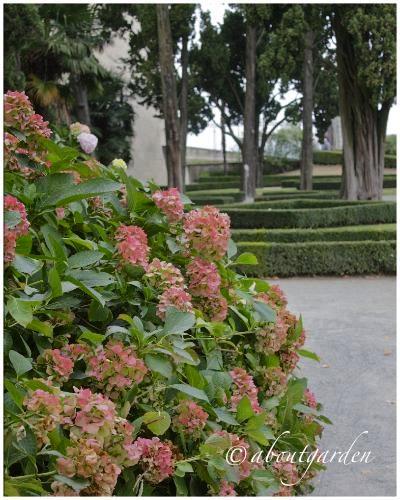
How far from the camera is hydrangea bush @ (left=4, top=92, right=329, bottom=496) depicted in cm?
112

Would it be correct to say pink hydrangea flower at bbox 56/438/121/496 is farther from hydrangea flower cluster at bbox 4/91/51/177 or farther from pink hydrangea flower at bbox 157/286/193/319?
hydrangea flower cluster at bbox 4/91/51/177

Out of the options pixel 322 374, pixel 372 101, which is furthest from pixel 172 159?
pixel 322 374

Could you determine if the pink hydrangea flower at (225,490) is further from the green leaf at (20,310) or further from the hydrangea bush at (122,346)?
the green leaf at (20,310)

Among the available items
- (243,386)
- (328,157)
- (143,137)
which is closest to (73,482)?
(243,386)

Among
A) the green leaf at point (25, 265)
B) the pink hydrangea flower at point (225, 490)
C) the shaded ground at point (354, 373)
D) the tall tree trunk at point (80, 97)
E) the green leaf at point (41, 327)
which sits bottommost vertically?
the shaded ground at point (354, 373)

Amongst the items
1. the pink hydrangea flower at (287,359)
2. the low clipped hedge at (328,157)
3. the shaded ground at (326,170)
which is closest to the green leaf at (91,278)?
the pink hydrangea flower at (287,359)

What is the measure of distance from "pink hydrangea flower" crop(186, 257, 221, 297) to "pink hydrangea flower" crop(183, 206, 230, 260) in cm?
3

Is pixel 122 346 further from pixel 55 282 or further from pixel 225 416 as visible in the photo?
pixel 225 416

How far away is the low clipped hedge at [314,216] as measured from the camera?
12969 millimetres

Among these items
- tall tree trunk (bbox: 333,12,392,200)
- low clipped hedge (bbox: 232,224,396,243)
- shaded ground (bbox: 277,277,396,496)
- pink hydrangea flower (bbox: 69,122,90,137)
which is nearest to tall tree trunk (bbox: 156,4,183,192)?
tall tree trunk (bbox: 333,12,392,200)

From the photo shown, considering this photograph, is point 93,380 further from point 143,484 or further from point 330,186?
point 330,186

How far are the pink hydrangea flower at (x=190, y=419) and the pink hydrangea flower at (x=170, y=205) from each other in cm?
53

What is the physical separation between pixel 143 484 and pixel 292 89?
34565 mm

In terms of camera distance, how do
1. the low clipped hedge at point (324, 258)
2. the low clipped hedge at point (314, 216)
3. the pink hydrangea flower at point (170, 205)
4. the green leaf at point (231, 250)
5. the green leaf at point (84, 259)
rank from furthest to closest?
the low clipped hedge at point (314, 216), the low clipped hedge at point (324, 258), the green leaf at point (231, 250), the pink hydrangea flower at point (170, 205), the green leaf at point (84, 259)
